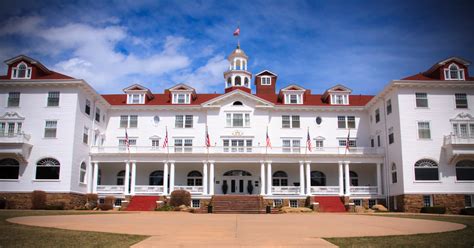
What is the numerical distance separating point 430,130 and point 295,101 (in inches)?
598

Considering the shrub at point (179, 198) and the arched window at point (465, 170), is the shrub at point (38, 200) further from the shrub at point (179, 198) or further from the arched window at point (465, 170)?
the arched window at point (465, 170)

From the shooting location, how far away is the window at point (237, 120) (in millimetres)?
47125

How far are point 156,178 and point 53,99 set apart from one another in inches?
541

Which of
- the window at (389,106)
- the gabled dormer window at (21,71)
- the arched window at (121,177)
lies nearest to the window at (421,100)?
the window at (389,106)

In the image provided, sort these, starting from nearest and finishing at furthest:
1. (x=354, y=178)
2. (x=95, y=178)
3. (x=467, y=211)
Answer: (x=467, y=211), (x=95, y=178), (x=354, y=178)

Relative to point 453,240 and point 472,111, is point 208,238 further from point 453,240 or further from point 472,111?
point 472,111

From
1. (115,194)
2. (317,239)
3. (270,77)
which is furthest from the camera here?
(270,77)

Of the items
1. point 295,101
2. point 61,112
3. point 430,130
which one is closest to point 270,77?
point 295,101

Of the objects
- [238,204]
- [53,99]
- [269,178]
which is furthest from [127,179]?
[269,178]

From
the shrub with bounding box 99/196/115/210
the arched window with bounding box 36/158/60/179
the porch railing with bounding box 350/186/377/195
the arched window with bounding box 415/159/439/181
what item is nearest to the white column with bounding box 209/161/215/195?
the shrub with bounding box 99/196/115/210

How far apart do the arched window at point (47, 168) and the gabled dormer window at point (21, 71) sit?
8.14m

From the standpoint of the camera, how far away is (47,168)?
1523 inches

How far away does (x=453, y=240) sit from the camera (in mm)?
13945

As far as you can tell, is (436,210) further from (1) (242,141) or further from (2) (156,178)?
(2) (156,178)
